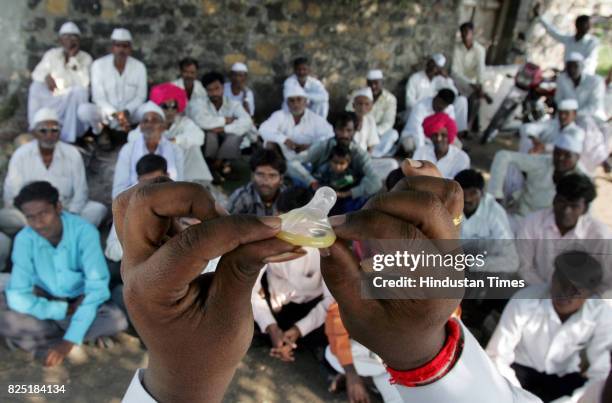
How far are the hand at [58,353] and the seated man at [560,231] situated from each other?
117 inches

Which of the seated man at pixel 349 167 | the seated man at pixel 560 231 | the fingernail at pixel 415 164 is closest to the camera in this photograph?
the fingernail at pixel 415 164

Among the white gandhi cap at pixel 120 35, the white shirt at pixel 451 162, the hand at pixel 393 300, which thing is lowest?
the white shirt at pixel 451 162

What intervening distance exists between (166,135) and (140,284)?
4711 mm

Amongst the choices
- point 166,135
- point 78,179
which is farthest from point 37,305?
point 166,135

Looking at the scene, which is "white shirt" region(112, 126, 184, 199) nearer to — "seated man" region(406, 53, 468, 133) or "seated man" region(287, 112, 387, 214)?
"seated man" region(287, 112, 387, 214)

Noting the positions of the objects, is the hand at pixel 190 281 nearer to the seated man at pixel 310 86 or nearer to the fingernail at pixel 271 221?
the fingernail at pixel 271 221

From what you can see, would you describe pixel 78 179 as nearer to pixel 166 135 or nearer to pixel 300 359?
pixel 166 135

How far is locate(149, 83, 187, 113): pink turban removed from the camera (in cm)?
538

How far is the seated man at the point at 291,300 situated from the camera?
3.42 metres

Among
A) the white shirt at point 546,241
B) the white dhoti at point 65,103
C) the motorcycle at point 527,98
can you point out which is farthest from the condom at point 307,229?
the motorcycle at point 527,98

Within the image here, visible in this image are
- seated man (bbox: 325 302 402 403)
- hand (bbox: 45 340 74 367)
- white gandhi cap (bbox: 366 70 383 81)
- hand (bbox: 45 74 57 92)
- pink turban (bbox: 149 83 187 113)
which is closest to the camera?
seated man (bbox: 325 302 402 403)

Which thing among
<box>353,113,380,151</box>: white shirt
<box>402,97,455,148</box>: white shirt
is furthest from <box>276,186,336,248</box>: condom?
<box>402,97,455,148</box>: white shirt

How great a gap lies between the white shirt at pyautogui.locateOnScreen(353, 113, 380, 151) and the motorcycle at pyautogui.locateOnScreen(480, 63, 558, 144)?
7.51 feet

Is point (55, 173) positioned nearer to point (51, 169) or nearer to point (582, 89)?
point (51, 169)
